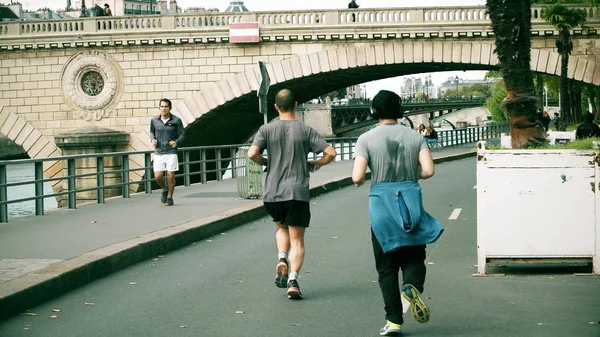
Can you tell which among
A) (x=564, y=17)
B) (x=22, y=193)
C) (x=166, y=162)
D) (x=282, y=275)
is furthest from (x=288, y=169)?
(x=22, y=193)

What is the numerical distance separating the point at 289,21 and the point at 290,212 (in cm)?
3398

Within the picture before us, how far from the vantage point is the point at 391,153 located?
745 cm

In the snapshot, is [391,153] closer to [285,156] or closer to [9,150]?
[285,156]

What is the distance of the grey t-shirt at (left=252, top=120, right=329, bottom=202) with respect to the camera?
29.8ft

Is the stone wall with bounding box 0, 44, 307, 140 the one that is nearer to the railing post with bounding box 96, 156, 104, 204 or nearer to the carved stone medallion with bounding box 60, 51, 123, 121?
the carved stone medallion with bounding box 60, 51, 123, 121

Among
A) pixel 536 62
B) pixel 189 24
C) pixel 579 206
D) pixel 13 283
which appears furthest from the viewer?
pixel 189 24

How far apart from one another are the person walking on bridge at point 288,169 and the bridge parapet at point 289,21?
1237 inches

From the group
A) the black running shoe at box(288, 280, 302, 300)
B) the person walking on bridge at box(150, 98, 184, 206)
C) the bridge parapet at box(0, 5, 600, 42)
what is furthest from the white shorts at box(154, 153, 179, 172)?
the bridge parapet at box(0, 5, 600, 42)

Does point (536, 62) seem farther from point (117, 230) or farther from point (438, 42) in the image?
point (117, 230)

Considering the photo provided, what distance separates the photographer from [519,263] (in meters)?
10.0

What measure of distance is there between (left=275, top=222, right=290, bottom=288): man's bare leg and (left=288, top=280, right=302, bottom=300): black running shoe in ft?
0.27

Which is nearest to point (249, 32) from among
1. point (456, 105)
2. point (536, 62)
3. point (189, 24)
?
point (189, 24)

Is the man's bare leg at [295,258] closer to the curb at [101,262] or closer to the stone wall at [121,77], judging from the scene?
the curb at [101,262]

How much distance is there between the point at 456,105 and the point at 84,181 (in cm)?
4819
